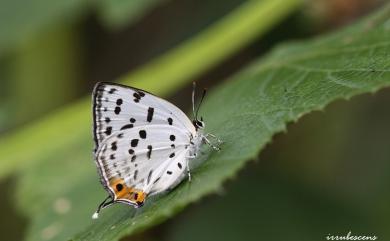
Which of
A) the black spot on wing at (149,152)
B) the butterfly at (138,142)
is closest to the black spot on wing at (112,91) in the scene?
the butterfly at (138,142)

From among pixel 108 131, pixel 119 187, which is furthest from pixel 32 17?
pixel 119 187

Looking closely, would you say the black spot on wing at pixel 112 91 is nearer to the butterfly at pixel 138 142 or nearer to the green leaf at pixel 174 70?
the butterfly at pixel 138 142

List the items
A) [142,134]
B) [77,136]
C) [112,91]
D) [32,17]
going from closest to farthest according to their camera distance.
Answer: [112,91] → [142,134] → [77,136] → [32,17]

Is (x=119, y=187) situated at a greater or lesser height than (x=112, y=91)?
lesser

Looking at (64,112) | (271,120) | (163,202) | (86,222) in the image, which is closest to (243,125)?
(271,120)

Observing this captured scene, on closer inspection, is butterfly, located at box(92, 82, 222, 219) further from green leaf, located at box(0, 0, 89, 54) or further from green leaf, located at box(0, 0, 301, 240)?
green leaf, located at box(0, 0, 89, 54)

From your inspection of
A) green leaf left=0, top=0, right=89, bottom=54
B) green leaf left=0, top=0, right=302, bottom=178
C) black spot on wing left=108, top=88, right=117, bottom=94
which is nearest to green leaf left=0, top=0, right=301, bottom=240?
green leaf left=0, top=0, right=302, bottom=178

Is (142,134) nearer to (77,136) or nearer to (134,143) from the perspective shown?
(134,143)
